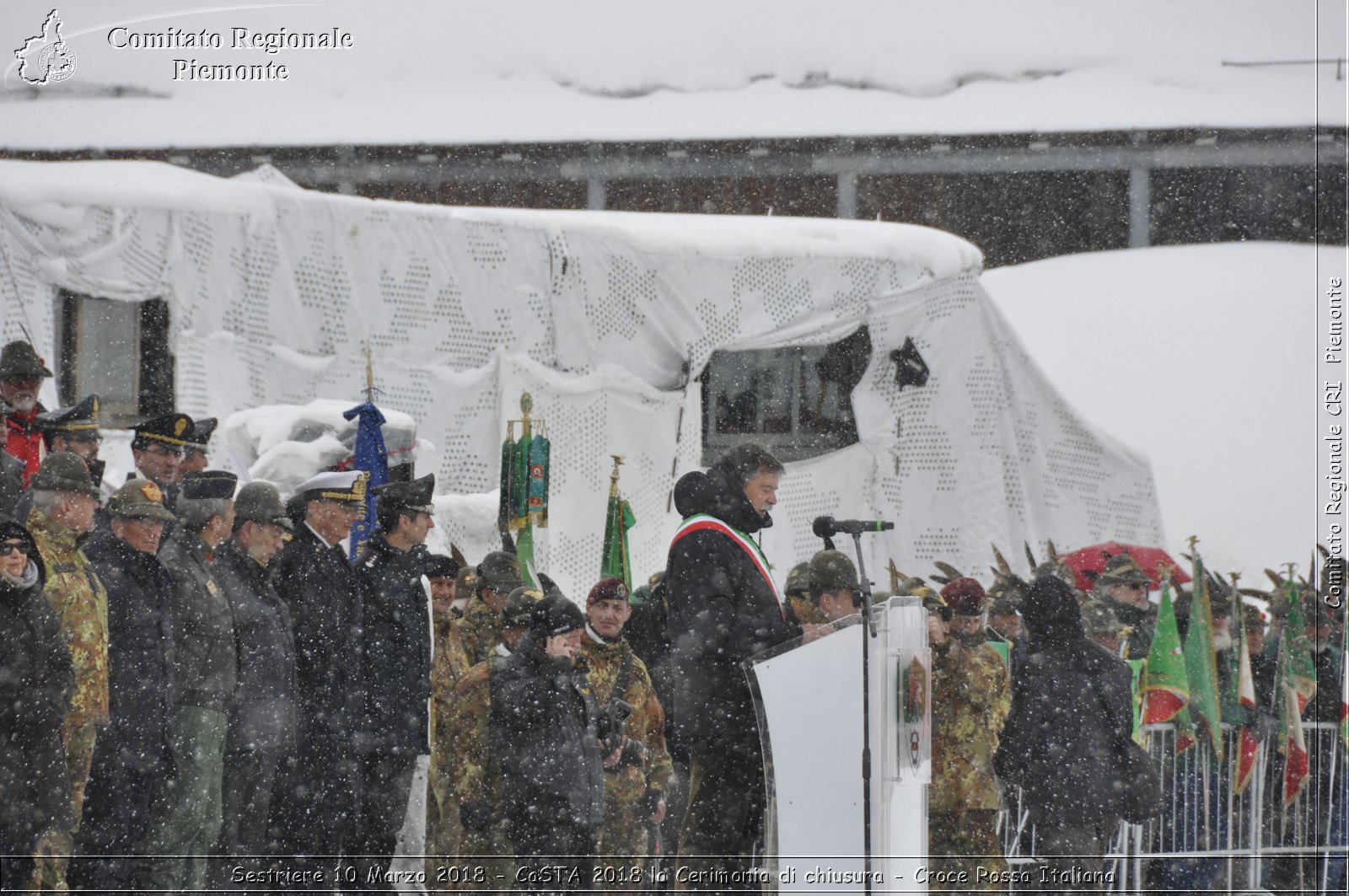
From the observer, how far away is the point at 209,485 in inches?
219

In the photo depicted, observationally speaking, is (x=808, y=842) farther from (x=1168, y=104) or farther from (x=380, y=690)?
(x=1168, y=104)

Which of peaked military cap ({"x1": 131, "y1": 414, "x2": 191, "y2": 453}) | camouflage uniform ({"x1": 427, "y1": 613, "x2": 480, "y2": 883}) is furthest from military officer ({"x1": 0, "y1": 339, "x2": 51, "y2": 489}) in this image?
camouflage uniform ({"x1": 427, "y1": 613, "x2": 480, "y2": 883})

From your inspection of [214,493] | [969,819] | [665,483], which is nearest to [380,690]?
[214,493]

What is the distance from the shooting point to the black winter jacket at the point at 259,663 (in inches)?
209

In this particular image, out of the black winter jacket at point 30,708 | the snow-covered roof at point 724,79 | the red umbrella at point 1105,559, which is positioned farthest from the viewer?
the snow-covered roof at point 724,79

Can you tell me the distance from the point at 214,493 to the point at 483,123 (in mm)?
8614

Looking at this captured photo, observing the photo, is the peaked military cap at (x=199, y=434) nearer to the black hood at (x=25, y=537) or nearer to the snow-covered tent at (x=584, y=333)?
the black hood at (x=25, y=537)

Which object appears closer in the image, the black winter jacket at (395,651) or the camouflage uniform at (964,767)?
the black winter jacket at (395,651)

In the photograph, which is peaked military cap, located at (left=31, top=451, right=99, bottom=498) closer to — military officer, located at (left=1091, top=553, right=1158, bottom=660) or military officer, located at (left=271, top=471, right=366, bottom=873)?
military officer, located at (left=271, top=471, right=366, bottom=873)

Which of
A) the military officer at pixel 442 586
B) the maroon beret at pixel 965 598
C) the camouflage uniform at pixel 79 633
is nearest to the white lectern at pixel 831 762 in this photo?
the maroon beret at pixel 965 598

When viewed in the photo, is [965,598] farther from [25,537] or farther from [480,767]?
[25,537]

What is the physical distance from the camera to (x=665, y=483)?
9.76m

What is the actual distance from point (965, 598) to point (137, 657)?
3745 millimetres

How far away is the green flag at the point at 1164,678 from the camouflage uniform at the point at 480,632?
3.47 m
